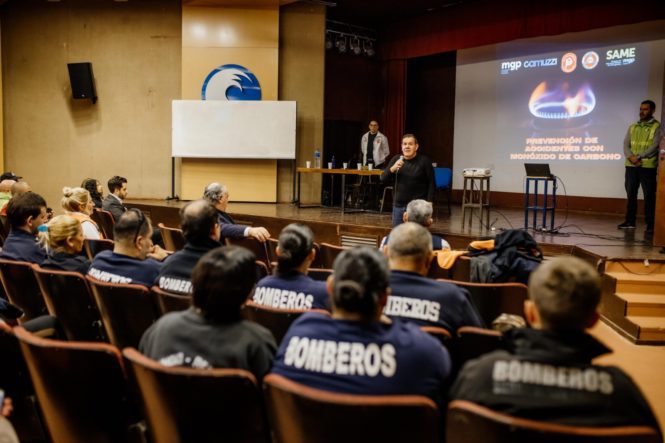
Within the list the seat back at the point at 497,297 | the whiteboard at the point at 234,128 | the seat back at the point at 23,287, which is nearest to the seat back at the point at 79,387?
the seat back at the point at 23,287

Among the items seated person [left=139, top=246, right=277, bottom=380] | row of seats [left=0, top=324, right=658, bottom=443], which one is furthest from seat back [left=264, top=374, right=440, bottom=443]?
seated person [left=139, top=246, right=277, bottom=380]

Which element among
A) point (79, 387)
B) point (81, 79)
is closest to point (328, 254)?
point (79, 387)

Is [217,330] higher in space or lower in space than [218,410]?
higher

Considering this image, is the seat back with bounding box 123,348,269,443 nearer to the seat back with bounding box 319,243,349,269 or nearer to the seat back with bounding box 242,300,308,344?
the seat back with bounding box 242,300,308,344

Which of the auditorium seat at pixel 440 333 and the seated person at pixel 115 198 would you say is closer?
the auditorium seat at pixel 440 333

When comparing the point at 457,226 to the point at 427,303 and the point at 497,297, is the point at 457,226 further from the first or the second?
the point at 427,303

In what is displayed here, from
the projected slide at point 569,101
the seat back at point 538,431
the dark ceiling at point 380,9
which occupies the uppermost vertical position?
the dark ceiling at point 380,9

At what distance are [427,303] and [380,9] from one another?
9.42 metres

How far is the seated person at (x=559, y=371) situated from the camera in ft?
4.37

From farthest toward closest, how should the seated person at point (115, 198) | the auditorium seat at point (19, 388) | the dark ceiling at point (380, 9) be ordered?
the dark ceiling at point (380, 9) < the seated person at point (115, 198) < the auditorium seat at point (19, 388)

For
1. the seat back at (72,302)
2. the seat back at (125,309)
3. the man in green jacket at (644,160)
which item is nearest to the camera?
the seat back at (125,309)

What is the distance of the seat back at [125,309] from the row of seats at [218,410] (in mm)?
627

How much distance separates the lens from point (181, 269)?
2656 mm

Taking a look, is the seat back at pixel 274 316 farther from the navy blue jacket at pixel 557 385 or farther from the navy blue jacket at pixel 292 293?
the navy blue jacket at pixel 557 385
